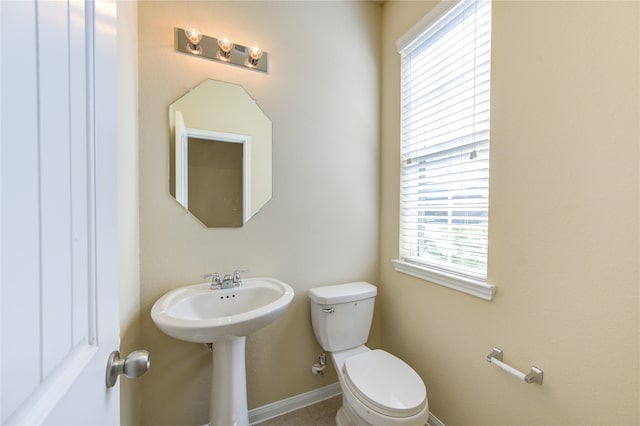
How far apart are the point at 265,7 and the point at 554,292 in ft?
6.57

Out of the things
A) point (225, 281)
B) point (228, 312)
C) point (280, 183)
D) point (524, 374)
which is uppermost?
point (280, 183)

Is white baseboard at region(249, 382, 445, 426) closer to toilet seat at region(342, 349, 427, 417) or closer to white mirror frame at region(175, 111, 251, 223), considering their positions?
toilet seat at region(342, 349, 427, 417)

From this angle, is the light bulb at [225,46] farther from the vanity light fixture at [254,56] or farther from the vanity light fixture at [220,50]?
the vanity light fixture at [254,56]

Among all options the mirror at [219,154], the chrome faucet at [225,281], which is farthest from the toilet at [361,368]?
the mirror at [219,154]

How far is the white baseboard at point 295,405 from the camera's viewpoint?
1.49 m

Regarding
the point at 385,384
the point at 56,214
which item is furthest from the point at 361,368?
the point at 56,214

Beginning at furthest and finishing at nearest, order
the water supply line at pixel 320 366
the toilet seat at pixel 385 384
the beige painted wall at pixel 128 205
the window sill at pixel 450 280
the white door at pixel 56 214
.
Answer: the water supply line at pixel 320 366 → the window sill at pixel 450 280 → the toilet seat at pixel 385 384 → the beige painted wall at pixel 128 205 → the white door at pixel 56 214

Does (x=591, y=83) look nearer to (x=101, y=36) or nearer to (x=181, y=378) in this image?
(x=101, y=36)

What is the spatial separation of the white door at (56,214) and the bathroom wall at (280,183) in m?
0.83

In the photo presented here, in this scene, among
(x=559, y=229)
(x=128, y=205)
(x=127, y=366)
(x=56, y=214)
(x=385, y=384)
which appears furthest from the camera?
(x=385, y=384)

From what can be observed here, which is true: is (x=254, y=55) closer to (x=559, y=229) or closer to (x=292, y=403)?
(x=559, y=229)

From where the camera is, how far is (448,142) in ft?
4.54

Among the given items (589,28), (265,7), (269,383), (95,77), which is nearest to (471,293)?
(589,28)

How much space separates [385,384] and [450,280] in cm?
60
